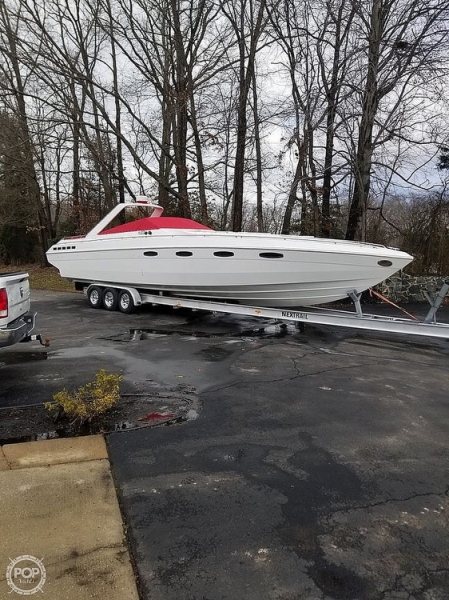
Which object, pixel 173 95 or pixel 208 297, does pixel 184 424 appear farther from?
pixel 173 95

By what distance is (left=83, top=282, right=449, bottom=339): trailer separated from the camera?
738 centimetres

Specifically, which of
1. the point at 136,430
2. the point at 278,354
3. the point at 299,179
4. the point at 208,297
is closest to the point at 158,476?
the point at 136,430

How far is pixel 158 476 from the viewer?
3.29m

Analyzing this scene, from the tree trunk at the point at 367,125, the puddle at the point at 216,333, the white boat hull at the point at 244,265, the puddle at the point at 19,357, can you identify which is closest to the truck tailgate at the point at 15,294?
the puddle at the point at 19,357

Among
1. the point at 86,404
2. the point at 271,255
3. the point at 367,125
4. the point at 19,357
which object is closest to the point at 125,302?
the point at 271,255

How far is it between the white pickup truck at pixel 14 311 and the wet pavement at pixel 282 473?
0.64 meters

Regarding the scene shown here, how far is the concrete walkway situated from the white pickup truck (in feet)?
5.59

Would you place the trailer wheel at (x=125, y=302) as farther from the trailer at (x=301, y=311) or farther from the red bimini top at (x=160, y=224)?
the red bimini top at (x=160, y=224)

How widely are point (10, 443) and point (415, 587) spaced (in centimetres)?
312

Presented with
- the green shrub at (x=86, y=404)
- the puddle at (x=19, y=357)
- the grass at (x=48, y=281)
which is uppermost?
the green shrub at (x=86, y=404)

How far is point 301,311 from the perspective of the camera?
8.81 meters

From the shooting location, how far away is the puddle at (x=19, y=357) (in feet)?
21.6

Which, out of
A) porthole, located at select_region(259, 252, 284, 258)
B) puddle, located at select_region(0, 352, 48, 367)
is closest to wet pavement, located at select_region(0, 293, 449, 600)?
puddle, located at select_region(0, 352, 48, 367)

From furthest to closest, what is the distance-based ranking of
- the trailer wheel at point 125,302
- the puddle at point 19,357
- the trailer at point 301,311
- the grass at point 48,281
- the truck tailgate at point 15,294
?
the grass at point 48,281, the trailer wheel at point 125,302, the trailer at point 301,311, the puddle at point 19,357, the truck tailgate at point 15,294
